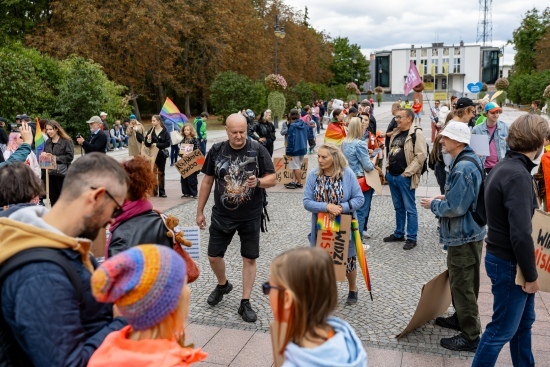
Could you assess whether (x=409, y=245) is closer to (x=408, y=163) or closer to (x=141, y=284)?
(x=408, y=163)

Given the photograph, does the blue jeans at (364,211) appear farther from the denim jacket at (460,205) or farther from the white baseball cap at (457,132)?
the white baseball cap at (457,132)

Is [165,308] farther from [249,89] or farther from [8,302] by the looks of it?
[249,89]

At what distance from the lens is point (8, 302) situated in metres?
1.76

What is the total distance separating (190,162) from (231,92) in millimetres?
23765

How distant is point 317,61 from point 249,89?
116 feet

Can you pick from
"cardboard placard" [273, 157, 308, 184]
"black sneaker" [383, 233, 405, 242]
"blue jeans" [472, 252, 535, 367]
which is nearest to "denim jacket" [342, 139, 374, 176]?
"black sneaker" [383, 233, 405, 242]

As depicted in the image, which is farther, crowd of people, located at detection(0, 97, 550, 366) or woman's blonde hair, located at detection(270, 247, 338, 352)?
woman's blonde hair, located at detection(270, 247, 338, 352)

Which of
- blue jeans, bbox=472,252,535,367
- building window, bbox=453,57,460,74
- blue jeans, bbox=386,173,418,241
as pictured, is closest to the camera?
blue jeans, bbox=472,252,535,367

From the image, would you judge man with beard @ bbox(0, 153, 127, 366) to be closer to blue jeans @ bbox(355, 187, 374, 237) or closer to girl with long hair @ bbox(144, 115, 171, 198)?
blue jeans @ bbox(355, 187, 374, 237)

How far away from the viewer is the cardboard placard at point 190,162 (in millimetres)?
10641

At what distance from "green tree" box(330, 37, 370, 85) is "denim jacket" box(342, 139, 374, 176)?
74087mm

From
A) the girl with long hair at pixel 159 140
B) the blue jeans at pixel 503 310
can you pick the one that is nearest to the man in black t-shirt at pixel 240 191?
the blue jeans at pixel 503 310

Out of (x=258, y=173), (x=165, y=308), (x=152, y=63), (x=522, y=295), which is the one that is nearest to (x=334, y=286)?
(x=165, y=308)

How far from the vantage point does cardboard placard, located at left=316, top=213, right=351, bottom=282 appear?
505 centimetres
